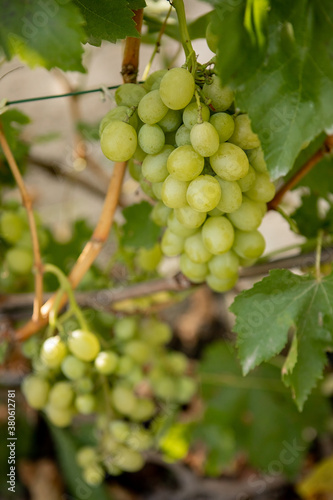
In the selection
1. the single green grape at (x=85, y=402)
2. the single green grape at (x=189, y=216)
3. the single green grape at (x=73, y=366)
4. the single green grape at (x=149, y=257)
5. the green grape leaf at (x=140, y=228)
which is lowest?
the single green grape at (x=85, y=402)

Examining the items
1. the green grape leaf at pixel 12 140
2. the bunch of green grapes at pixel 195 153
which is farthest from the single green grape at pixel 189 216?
the green grape leaf at pixel 12 140

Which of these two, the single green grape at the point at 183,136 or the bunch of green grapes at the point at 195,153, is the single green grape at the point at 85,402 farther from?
the single green grape at the point at 183,136

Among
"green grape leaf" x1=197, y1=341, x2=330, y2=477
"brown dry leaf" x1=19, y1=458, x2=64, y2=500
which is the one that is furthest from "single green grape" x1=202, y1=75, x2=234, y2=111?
"brown dry leaf" x1=19, y1=458, x2=64, y2=500

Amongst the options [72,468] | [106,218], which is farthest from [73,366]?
[72,468]

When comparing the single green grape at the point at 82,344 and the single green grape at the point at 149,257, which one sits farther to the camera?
the single green grape at the point at 149,257

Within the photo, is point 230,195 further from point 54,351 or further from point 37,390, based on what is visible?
point 37,390

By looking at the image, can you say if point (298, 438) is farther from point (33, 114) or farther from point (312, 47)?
point (33, 114)

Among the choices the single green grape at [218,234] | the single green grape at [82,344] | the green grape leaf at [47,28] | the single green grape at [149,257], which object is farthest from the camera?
the single green grape at [149,257]

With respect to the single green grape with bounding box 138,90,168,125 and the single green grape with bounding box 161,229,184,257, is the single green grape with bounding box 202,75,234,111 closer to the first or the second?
the single green grape with bounding box 138,90,168,125
